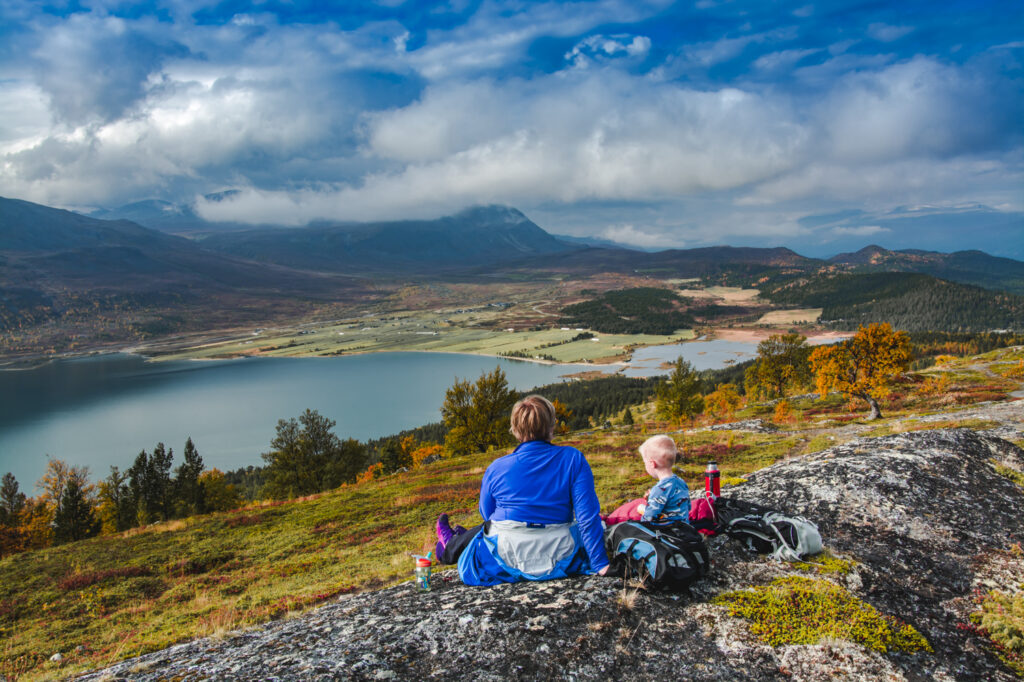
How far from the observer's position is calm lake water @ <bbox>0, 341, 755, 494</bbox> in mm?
96938

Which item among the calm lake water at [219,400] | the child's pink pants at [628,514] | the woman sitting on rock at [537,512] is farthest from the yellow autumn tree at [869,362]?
the calm lake water at [219,400]

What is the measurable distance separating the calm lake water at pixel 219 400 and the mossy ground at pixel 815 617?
96.5m

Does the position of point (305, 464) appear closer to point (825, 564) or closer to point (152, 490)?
point (152, 490)

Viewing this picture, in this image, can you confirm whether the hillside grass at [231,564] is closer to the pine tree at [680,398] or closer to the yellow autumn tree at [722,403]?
the pine tree at [680,398]

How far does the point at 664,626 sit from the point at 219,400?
15484cm

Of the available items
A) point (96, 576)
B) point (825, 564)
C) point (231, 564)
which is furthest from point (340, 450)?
point (825, 564)

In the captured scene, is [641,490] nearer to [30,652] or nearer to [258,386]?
[30,652]

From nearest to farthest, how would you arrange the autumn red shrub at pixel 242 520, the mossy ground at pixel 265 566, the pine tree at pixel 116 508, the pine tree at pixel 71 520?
the mossy ground at pixel 265 566
the autumn red shrub at pixel 242 520
the pine tree at pixel 71 520
the pine tree at pixel 116 508

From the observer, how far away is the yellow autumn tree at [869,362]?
31.8m

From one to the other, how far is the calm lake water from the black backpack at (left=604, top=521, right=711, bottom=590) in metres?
95.3

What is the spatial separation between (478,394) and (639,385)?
8869 cm

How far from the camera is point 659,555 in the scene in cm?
625

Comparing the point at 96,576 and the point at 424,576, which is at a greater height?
the point at 424,576

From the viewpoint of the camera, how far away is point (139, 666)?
6.43 metres
